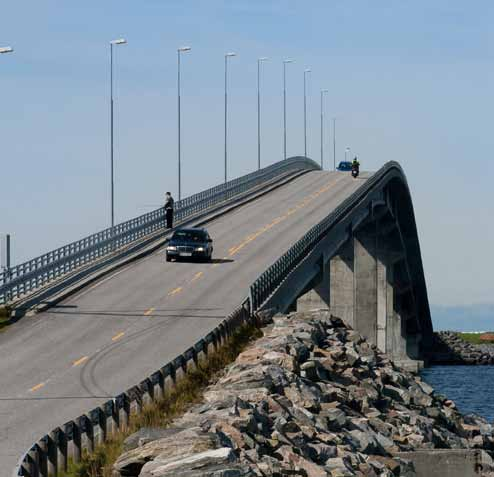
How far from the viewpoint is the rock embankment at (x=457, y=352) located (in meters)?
163

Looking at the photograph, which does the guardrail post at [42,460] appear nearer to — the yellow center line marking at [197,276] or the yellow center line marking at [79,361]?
the yellow center line marking at [79,361]

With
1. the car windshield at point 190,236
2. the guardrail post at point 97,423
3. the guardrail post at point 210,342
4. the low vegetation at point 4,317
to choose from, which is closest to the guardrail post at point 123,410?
the guardrail post at point 97,423

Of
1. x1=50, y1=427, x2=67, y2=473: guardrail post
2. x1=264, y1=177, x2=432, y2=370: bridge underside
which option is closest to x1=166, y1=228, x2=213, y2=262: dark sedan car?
x1=264, y1=177, x2=432, y2=370: bridge underside

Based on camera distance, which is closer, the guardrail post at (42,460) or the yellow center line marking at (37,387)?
the guardrail post at (42,460)

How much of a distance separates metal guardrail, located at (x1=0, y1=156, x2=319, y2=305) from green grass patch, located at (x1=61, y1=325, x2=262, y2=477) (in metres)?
12.3

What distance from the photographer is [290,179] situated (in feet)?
403

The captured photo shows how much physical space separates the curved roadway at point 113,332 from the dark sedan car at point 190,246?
566 millimetres

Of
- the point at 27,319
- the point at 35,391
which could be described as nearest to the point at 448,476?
the point at 35,391

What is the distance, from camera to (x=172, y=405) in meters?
29.5

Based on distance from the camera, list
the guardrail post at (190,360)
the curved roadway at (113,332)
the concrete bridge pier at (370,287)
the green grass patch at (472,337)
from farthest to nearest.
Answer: the green grass patch at (472,337) < the concrete bridge pier at (370,287) < the guardrail post at (190,360) < the curved roadway at (113,332)

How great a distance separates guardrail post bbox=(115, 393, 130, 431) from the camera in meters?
26.7

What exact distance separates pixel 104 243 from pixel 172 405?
35733 millimetres

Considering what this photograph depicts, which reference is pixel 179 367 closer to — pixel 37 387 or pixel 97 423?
pixel 37 387

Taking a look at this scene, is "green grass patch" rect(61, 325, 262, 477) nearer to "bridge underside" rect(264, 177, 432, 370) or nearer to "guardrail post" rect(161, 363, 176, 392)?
"guardrail post" rect(161, 363, 176, 392)
